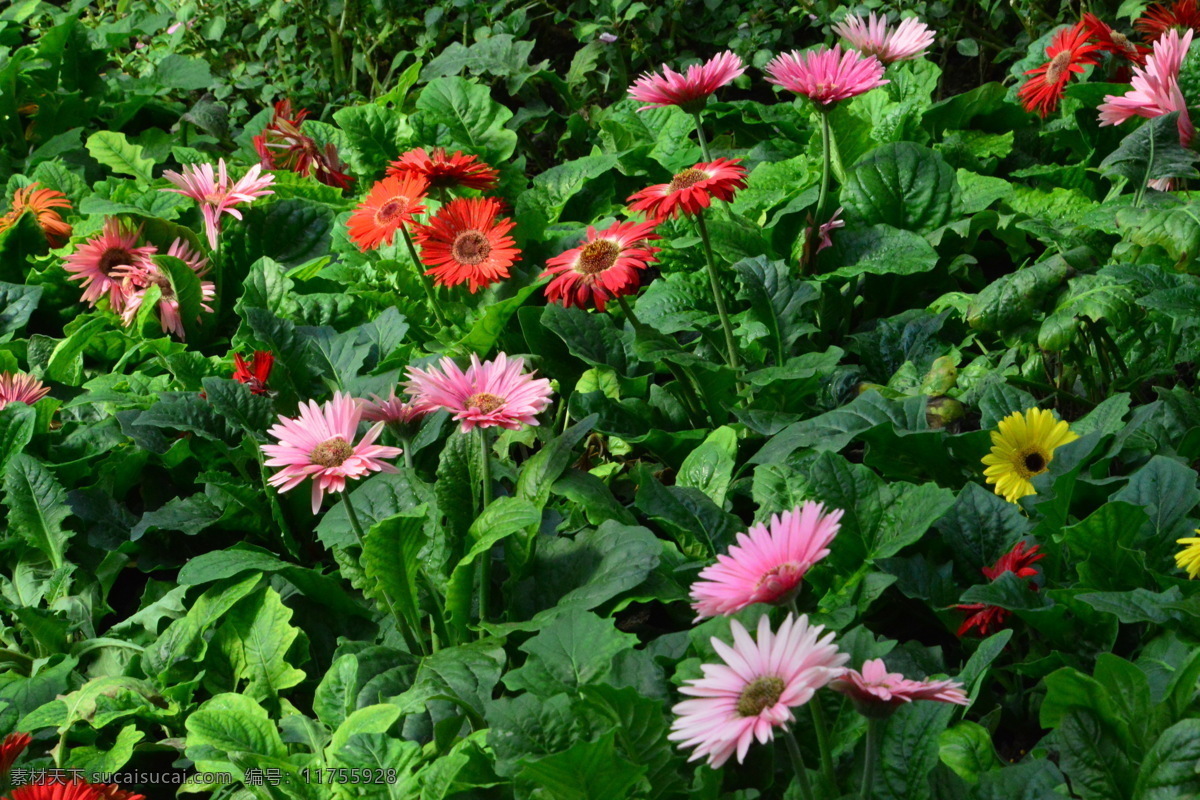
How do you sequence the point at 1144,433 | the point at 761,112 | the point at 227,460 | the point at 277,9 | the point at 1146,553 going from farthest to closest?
the point at 277,9, the point at 761,112, the point at 227,460, the point at 1144,433, the point at 1146,553

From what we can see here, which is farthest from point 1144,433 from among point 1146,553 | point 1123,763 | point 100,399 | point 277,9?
point 277,9

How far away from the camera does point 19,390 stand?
2.73m

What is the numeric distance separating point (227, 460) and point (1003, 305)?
5.38ft

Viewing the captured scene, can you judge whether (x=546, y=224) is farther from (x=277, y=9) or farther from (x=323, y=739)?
(x=277, y=9)

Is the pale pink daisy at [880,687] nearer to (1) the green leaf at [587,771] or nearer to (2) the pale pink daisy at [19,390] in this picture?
(1) the green leaf at [587,771]

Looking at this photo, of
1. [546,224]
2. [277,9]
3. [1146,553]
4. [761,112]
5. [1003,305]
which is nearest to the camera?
[1146,553]

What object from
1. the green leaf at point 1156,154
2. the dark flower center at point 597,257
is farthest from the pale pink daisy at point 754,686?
the green leaf at point 1156,154

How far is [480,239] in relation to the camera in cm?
266

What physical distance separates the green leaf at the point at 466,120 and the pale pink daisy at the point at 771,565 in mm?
2294

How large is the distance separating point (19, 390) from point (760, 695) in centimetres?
221

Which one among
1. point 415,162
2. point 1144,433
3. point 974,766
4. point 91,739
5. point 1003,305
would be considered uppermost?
point 415,162

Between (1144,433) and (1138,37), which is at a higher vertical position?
(1138,37)

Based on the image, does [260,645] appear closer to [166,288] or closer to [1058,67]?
[166,288]

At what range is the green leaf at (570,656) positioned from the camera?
5.36 ft
